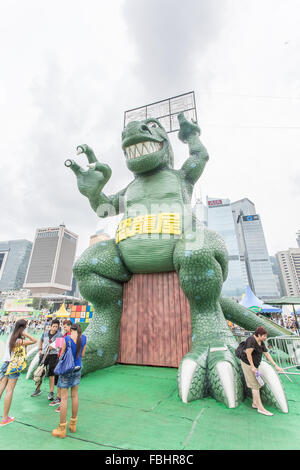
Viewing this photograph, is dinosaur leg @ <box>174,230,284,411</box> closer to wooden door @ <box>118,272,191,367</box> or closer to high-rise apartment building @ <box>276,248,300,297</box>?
wooden door @ <box>118,272,191,367</box>

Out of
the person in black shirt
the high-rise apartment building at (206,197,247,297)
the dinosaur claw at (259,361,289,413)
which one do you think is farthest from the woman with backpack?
the high-rise apartment building at (206,197,247,297)

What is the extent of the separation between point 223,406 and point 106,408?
0.99m

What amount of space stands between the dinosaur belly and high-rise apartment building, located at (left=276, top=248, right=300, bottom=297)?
342 ft

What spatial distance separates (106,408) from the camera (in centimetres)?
200

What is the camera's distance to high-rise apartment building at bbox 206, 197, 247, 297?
6025 centimetres

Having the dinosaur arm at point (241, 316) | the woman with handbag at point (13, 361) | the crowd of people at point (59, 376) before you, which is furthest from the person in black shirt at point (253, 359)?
the dinosaur arm at point (241, 316)

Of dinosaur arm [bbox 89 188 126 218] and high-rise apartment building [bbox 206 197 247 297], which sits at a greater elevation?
high-rise apartment building [bbox 206 197 247 297]

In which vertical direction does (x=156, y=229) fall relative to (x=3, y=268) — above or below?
below

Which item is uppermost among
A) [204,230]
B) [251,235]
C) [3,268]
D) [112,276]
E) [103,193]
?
[251,235]

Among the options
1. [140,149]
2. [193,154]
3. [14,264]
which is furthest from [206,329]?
[14,264]

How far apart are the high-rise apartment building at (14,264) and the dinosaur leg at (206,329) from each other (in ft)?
345

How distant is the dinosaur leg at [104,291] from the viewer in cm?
331

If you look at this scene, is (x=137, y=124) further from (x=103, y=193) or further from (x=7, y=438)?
(x=7, y=438)
